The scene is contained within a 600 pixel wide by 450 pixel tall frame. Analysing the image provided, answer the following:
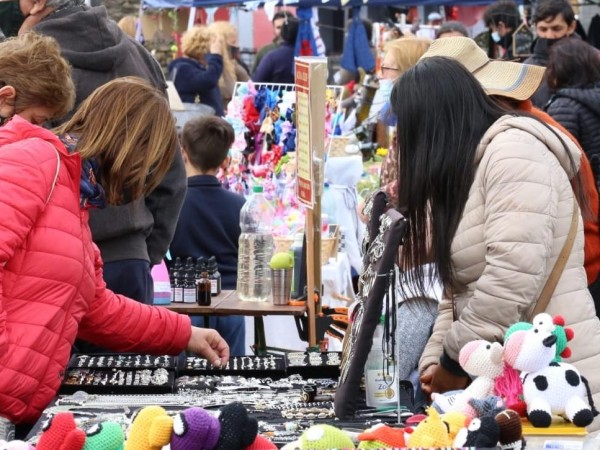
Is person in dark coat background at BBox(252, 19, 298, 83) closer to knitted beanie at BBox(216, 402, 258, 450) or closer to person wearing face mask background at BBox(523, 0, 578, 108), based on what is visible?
person wearing face mask background at BBox(523, 0, 578, 108)

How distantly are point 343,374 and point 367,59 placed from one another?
1081 cm

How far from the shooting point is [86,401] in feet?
9.11

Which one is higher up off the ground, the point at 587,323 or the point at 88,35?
the point at 88,35

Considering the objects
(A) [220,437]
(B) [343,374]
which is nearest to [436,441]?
(A) [220,437]

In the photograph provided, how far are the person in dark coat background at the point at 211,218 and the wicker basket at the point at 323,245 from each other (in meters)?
0.21

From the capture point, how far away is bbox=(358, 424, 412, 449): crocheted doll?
1.96 meters

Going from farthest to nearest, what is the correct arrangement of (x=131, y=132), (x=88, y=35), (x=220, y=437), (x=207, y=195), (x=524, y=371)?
(x=207, y=195) → (x=88, y=35) → (x=131, y=132) → (x=524, y=371) → (x=220, y=437)

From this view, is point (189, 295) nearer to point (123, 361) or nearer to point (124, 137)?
point (123, 361)

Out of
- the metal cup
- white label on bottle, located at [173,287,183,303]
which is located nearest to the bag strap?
the metal cup

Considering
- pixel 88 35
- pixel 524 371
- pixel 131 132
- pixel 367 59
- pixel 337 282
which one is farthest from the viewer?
pixel 367 59

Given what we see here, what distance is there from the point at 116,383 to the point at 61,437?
1.09 meters

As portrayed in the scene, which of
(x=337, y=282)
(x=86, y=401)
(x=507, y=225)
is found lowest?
(x=337, y=282)

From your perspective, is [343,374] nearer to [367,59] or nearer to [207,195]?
[207,195]

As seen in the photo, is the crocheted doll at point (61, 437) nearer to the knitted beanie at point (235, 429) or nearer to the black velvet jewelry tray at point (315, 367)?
the knitted beanie at point (235, 429)
